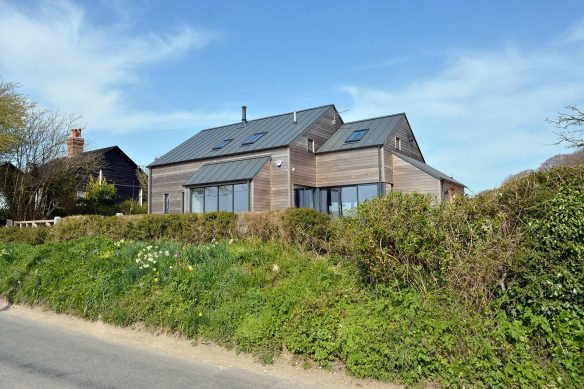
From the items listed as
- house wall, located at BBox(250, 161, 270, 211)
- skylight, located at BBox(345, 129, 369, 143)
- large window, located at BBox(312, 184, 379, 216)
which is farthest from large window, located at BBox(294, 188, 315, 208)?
skylight, located at BBox(345, 129, 369, 143)

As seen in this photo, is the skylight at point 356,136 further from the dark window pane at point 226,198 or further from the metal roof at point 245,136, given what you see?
the dark window pane at point 226,198

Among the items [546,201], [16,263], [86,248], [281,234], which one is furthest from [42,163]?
[546,201]

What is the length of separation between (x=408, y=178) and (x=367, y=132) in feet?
12.1

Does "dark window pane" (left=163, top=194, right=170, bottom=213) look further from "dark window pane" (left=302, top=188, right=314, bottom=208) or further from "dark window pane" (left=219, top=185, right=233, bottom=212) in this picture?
"dark window pane" (left=302, top=188, right=314, bottom=208)

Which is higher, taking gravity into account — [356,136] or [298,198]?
[356,136]

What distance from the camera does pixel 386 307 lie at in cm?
564

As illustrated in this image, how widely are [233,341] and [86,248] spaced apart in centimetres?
609

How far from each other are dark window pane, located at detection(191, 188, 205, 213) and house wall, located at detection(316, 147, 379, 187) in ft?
21.4

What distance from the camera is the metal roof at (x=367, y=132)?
23438 mm

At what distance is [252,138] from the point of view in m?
25.8

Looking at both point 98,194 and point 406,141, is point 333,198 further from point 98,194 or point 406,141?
point 98,194

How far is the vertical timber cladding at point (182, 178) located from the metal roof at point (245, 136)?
12.4 inches

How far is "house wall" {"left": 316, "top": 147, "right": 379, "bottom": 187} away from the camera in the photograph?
22.7 m

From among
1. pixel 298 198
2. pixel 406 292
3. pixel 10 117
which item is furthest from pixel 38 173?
pixel 406 292
